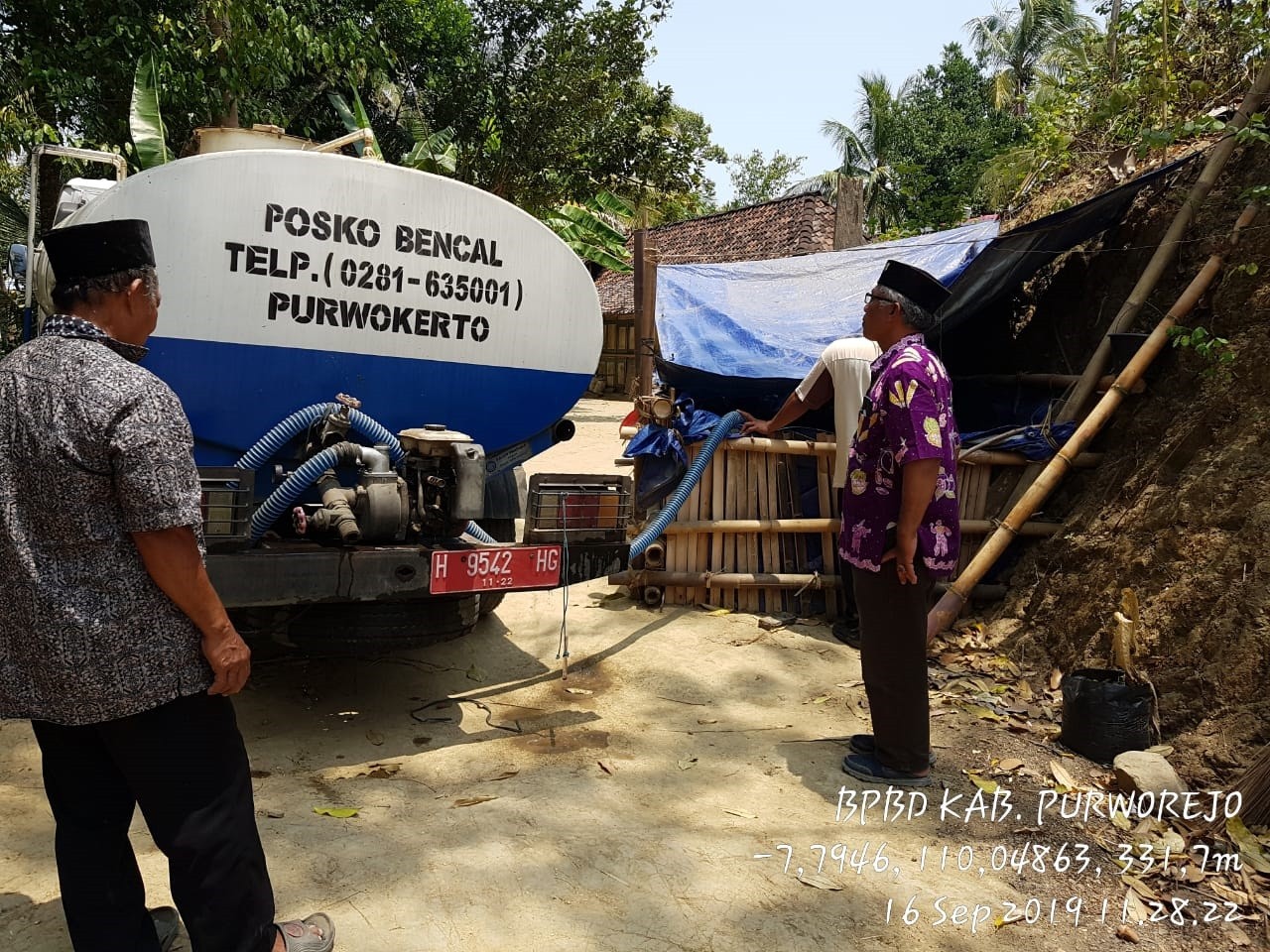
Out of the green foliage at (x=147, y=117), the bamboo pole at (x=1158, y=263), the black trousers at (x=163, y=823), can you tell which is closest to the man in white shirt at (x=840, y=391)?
the bamboo pole at (x=1158, y=263)

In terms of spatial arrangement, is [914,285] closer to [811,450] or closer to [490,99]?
[811,450]

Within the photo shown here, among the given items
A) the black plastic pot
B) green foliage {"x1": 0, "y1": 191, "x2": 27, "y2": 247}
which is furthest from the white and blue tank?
green foliage {"x1": 0, "y1": 191, "x2": 27, "y2": 247}

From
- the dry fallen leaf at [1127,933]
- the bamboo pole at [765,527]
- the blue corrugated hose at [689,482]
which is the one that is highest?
the blue corrugated hose at [689,482]

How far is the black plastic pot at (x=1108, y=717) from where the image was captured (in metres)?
3.66

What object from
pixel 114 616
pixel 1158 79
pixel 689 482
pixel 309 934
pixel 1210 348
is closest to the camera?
pixel 114 616

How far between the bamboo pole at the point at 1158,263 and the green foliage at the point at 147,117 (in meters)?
8.45

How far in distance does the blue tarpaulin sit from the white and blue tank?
2.16 meters

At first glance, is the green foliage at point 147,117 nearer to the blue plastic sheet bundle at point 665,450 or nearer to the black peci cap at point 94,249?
the blue plastic sheet bundle at point 665,450

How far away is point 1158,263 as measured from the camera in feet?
17.9

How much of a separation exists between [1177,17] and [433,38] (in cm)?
1222

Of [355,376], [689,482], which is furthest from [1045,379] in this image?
[355,376]

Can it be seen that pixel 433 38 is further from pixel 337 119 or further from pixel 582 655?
pixel 582 655

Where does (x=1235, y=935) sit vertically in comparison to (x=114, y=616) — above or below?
A: below

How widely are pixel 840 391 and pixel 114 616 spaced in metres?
3.89
